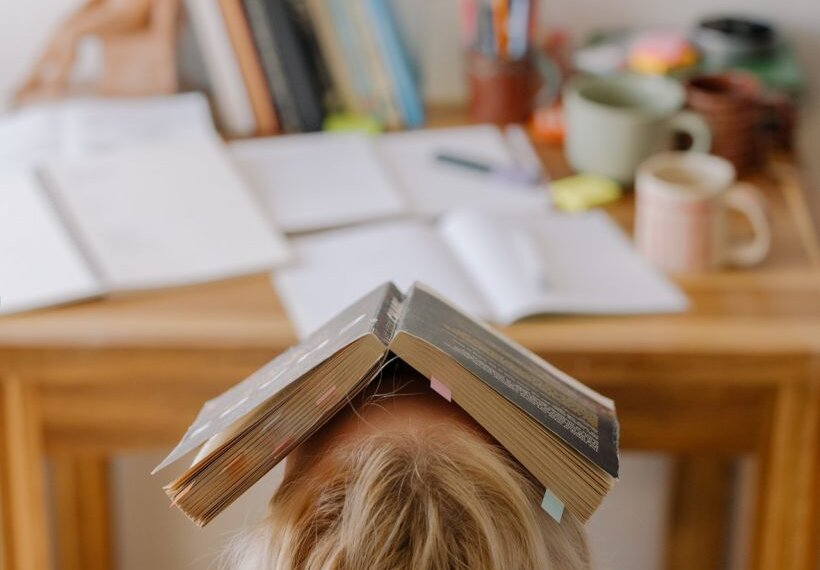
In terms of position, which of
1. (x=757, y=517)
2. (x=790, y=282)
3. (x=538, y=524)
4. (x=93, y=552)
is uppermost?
(x=538, y=524)

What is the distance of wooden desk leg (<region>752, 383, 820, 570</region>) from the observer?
1103 millimetres

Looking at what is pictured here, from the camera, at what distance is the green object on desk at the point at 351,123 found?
1.42 meters

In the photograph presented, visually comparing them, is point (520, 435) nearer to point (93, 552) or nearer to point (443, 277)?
point (443, 277)

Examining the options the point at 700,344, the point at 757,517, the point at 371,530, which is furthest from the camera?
the point at 757,517

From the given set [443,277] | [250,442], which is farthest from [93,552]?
[250,442]

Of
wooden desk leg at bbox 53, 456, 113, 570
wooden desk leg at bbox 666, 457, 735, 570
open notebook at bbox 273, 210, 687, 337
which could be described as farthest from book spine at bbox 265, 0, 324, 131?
wooden desk leg at bbox 666, 457, 735, 570

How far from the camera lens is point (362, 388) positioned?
0.62 m

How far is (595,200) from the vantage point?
1.29 metres

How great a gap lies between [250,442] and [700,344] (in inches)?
22.5

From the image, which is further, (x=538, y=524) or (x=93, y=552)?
(x=93, y=552)

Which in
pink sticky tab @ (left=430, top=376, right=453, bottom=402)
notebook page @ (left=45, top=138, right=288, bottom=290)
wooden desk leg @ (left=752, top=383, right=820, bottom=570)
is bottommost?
wooden desk leg @ (left=752, top=383, right=820, bottom=570)

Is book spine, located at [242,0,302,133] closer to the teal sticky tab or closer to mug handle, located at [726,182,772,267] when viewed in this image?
mug handle, located at [726,182,772,267]

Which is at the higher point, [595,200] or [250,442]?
[250,442]

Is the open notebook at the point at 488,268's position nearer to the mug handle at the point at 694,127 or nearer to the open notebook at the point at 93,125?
the mug handle at the point at 694,127
